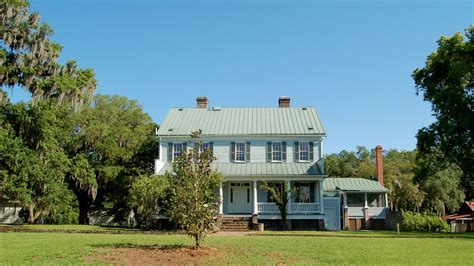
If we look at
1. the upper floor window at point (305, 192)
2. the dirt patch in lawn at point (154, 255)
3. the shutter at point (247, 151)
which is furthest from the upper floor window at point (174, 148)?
the dirt patch in lawn at point (154, 255)

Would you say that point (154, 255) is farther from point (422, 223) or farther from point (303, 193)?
point (422, 223)

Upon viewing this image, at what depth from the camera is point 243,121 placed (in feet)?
112

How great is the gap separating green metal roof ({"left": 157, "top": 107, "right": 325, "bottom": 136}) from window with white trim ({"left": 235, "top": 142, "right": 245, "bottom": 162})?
0.78 meters

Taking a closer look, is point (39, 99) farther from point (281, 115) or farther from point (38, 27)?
point (281, 115)

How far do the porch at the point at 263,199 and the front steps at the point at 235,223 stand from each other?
2.80 ft

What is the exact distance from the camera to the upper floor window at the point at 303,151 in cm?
3188

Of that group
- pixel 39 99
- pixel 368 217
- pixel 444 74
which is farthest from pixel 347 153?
pixel 39 99

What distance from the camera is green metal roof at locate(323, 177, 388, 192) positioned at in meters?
34.7

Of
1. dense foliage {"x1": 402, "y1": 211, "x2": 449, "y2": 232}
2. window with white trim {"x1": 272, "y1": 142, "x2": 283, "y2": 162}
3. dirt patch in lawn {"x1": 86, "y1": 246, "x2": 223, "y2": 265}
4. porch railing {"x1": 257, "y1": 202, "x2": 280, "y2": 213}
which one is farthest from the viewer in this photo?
window with white trim {"x1": 272, "y1": 142, "x2": 283, "y2": 162}

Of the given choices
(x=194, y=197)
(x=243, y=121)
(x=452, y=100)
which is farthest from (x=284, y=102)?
(x=194, y=197)

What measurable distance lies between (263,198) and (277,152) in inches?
130

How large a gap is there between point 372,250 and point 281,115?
21.0 m

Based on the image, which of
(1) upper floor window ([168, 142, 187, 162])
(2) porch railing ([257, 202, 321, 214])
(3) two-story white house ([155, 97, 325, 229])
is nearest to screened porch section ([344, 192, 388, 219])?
(3) two-story white house ([155, 97, 325, 229])

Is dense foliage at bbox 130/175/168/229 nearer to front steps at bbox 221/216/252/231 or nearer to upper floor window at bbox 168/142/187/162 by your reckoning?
front steps at bbox 221/216/252/231
